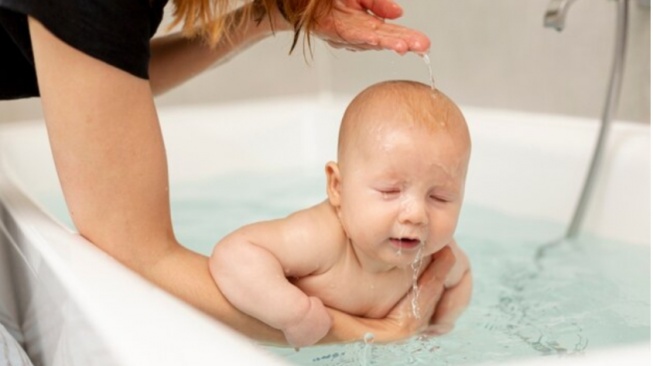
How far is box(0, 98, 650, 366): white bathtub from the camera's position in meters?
0.66

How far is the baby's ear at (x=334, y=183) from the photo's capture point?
0.99m

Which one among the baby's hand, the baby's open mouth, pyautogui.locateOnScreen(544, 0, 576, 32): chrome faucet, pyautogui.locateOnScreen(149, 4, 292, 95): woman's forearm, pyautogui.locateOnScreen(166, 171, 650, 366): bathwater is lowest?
pyautogui.locateOnScreen(166, 171, 650, 366): bathwater

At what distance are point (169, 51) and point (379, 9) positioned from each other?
34cm

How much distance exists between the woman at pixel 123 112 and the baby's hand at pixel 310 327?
0.8 inches

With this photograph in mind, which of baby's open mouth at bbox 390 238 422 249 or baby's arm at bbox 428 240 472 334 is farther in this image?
baby's arm at bbox 428 240 472 334

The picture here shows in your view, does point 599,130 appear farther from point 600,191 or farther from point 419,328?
point 419,328

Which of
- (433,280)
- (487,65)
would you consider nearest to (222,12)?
(433,280)

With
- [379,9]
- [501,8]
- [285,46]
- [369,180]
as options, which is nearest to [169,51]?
[379,9]

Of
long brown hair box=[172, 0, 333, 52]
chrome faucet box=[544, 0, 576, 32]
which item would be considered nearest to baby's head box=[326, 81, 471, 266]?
long brown hair box=[172, 0, 333, 52]

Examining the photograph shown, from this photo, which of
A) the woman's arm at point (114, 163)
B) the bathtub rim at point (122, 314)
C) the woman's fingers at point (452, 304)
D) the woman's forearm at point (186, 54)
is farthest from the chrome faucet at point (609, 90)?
the bathtub rim at point (122, 314)

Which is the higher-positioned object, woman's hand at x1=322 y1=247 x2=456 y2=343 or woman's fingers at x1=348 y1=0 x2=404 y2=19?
woman's fingers at x1=348 y1=0 x2=404 y2=19

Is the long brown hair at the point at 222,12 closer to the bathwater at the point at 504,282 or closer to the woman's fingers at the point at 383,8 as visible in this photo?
the woman's fingers at the point at 383,8

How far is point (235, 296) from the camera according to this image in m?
0.93

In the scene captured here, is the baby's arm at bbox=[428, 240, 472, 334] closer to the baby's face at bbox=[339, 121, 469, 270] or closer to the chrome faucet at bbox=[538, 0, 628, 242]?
the baby's face at bbox=[339, 121, 469, 270]
